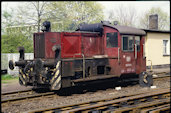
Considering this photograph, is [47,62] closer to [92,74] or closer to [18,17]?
[92,74]

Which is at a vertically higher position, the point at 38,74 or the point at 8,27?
the point at 8,27

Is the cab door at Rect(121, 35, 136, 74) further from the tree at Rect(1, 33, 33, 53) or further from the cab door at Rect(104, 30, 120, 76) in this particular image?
the tree at Rect(1, 33, 33, 53)

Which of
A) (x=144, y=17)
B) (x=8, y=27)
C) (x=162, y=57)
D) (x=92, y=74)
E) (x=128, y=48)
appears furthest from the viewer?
(x=144, y=17)

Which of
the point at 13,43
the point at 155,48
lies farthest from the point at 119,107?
the point at 155,48

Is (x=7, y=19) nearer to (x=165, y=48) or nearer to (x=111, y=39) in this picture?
(x=111, y=39)

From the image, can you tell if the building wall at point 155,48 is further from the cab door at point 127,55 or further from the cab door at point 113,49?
the cab door at point 113,49

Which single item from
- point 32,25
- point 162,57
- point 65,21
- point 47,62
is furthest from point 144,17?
point 47,62

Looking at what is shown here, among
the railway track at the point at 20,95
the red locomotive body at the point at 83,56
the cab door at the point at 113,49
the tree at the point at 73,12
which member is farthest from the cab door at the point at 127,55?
the tree at the point at 73,12

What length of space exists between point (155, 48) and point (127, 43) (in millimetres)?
10246

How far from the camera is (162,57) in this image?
19.1m

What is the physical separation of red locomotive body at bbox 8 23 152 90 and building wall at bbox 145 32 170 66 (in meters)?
8.26

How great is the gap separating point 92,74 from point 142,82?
8.44 feet

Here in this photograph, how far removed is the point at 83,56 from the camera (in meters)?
8.27

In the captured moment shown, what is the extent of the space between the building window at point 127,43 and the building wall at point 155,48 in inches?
344
